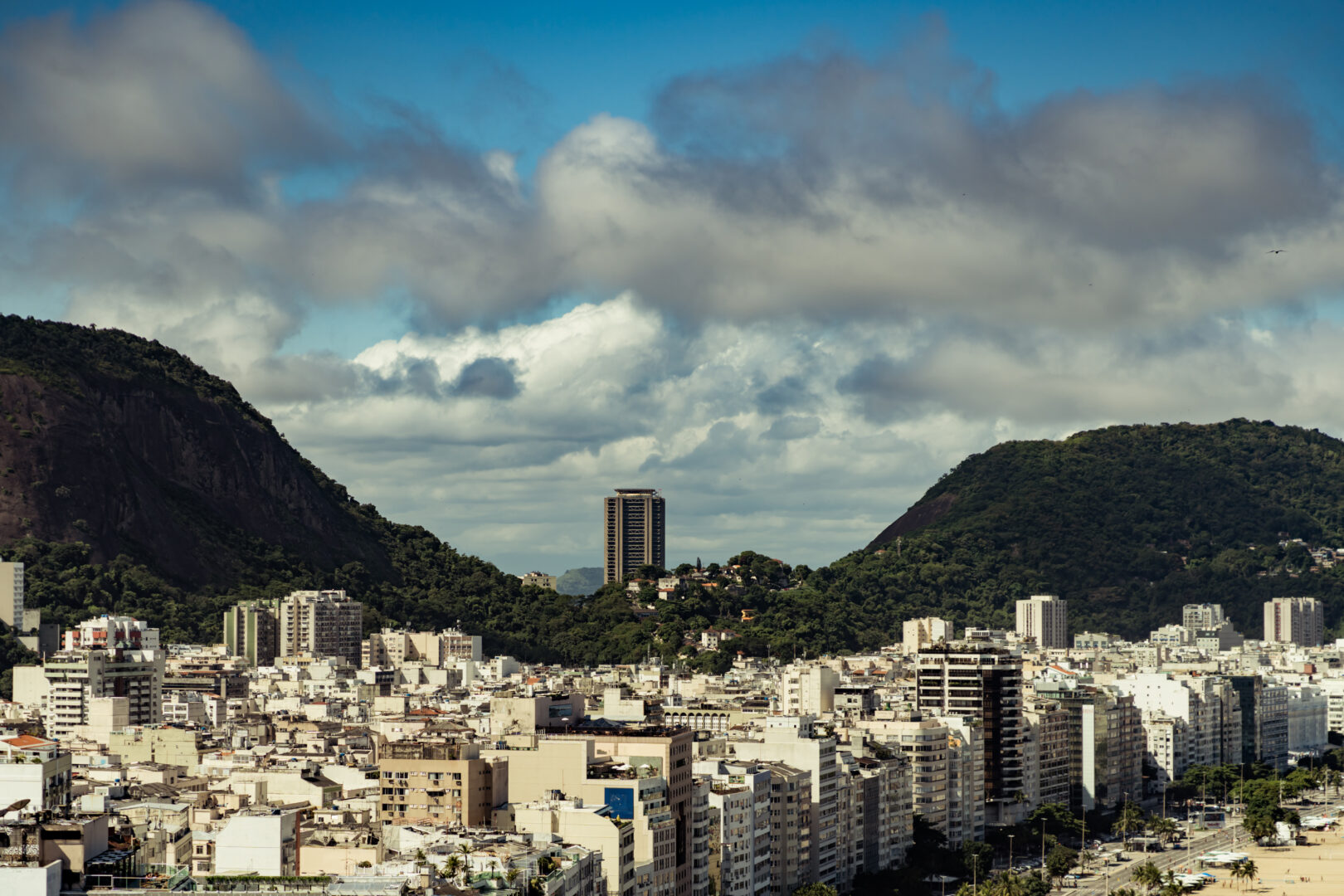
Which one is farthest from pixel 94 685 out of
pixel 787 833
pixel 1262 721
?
pixel 1262 721

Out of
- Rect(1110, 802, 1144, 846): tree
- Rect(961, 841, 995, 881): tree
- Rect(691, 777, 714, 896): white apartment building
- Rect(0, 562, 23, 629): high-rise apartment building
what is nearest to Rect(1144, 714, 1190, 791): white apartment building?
Rect(1110, 802, 1144, 846): tree

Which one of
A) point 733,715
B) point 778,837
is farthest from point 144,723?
point 778,837

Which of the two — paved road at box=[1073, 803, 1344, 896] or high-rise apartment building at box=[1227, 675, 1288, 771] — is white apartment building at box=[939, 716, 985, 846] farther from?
high-rise apartment building at box=[1227, 675, 1288, 771]

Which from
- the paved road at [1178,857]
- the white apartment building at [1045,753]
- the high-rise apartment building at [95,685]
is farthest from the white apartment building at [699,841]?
the high-rise apartment building at [95,685]

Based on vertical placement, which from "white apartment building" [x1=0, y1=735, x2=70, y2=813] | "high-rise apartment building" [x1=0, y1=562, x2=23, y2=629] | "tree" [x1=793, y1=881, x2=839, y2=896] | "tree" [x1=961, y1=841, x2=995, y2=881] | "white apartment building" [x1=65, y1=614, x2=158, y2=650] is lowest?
"tree" [x1=961, y1=841, x2=995, y2=881]

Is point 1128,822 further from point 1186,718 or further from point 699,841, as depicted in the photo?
point 699,841
